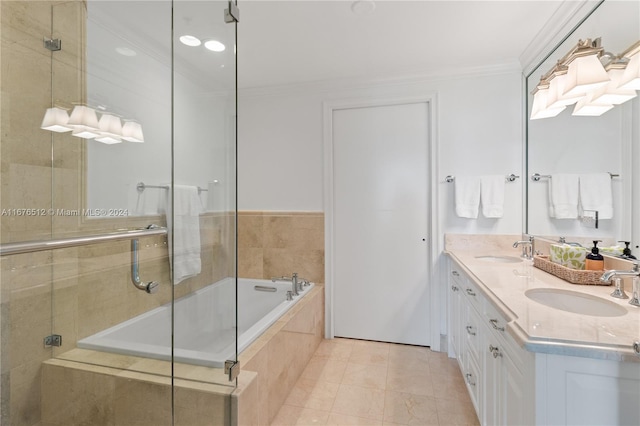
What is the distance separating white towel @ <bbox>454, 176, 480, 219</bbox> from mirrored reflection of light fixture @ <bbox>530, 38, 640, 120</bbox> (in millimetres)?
815

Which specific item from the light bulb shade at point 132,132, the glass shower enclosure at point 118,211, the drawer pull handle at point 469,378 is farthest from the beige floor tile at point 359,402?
the light bulb shade at point 132,132

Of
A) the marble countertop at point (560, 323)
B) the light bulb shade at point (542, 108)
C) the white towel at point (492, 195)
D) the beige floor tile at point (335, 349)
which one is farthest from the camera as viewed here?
the beige floor tile at point (335, 349)

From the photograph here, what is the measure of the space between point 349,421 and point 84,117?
2202 millimetres

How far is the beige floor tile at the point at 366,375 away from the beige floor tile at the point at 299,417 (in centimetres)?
37

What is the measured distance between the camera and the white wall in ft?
7.88

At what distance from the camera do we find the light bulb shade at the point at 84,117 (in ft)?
4.49

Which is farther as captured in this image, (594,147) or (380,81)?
(380,81)

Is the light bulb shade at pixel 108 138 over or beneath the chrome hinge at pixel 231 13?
beneath

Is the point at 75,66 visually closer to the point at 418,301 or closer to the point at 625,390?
the point at 625,390

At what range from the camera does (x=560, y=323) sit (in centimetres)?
95

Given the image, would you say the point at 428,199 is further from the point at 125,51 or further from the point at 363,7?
the point at 125,51

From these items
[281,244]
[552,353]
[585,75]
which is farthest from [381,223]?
A: [552,353]

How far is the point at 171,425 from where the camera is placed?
1.28 m

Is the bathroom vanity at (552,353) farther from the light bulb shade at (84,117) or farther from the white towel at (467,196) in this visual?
A: the light bulb shade at (84,117)
